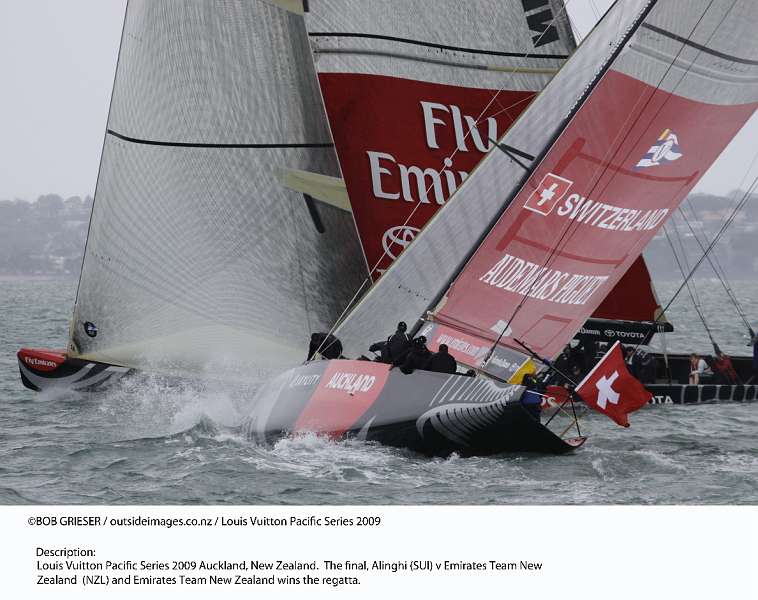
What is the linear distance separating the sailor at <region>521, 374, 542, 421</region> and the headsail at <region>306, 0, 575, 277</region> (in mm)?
5148

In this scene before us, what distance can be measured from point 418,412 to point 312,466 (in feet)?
3.08

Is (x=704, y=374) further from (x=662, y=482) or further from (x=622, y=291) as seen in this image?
(x=662, y=482)

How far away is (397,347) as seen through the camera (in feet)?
37.4

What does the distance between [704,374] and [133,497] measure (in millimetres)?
9580

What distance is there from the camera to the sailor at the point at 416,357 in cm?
1111

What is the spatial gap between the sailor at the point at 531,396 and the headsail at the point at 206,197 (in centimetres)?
540

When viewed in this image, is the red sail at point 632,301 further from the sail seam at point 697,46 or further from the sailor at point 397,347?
the sailor at point 397,347

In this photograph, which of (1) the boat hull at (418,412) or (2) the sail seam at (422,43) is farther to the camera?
(2) the sail seam at (422,43)

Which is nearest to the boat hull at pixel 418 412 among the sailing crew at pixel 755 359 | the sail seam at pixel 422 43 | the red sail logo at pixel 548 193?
the red sail logo at pixel 548 193

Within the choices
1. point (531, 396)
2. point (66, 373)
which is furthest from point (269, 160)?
point (531, 396)

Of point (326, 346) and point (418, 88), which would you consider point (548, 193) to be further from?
point (418, 88)

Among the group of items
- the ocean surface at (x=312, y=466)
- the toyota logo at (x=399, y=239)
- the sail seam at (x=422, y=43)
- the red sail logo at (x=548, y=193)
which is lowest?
the ocean surface at (x=312, y=466)

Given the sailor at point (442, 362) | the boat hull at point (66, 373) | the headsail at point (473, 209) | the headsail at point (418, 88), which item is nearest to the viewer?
the sailor at point (442, 362)
